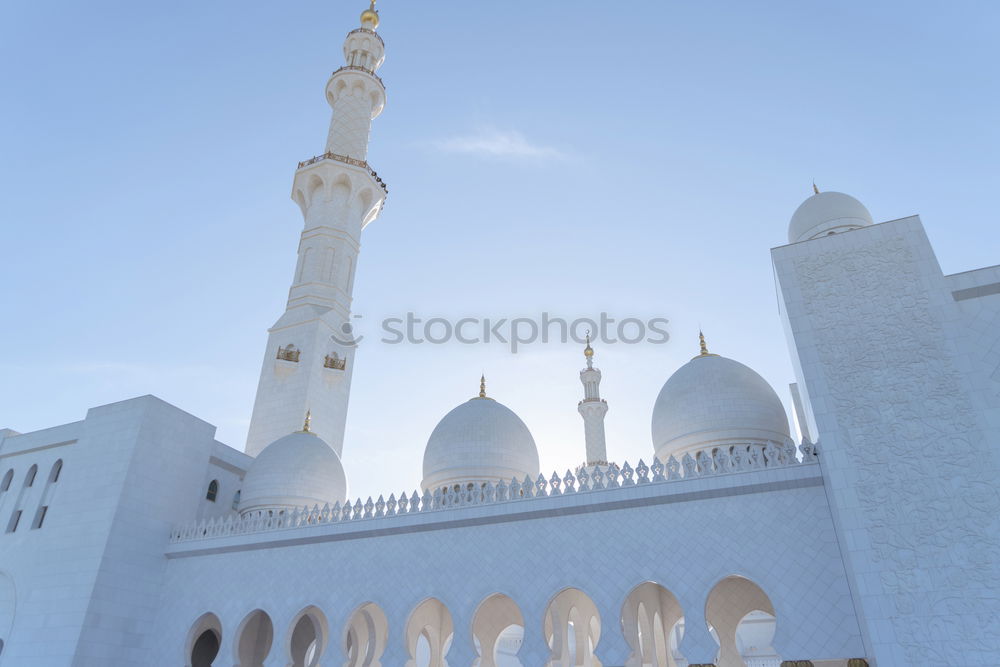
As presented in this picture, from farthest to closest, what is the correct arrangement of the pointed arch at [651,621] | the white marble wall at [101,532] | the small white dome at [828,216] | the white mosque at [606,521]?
1. the small white dome at [828,216]
2. the white marble wall at [101,532]
3. the pointed arch at [651,621]
4. the white mosque at [606,521]

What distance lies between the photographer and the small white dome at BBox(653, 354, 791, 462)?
398 inches

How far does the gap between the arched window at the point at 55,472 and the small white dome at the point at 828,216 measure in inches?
540

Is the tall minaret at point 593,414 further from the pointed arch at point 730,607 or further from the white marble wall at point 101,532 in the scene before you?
the white marble wall at point 101,532

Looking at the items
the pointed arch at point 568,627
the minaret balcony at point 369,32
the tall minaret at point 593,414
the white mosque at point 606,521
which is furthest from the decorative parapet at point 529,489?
Answer: the minaret balcony at point 369,32

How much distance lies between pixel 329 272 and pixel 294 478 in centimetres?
621

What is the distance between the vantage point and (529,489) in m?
9.06

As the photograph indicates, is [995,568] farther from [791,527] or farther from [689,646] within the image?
[689,646]

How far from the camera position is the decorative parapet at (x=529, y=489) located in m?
8.00

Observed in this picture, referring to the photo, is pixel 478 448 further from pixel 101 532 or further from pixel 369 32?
pixel 369 32

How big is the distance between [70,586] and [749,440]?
10.9 meters

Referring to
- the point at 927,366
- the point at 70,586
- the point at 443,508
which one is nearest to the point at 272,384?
the point at 70,586

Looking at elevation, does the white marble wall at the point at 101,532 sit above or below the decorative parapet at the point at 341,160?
below

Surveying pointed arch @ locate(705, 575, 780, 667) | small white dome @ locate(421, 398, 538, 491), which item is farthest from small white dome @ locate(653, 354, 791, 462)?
small white dome @ locate(421, 398, 538, 491)

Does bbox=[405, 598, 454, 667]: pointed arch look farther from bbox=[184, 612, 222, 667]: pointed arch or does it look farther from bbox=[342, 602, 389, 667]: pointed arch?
bbox=[184, 612, 222, 667]: pointed arch
